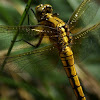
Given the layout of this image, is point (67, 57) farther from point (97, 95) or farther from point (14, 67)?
point (97, 95)

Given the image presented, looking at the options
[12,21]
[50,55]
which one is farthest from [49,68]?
[12,21]

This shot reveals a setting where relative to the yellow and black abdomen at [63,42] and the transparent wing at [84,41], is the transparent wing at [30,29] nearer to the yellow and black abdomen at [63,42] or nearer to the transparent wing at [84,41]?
the yellow and black abdomen at [63,42]

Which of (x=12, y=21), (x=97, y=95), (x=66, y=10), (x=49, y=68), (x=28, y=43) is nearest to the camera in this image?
(x=28, y=43)

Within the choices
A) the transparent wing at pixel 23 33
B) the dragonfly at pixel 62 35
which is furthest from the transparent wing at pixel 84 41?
the transparent wing at pixel 23 33

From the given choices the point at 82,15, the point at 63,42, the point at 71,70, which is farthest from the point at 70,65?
the point at 82,15

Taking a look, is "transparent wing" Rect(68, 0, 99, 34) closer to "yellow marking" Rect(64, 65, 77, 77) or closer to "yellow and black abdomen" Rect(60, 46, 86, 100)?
"yellow and black abdomen" Rect(60, 46, 86, 100)

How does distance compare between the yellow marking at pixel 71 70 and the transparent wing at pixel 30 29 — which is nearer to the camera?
the transparent wing at pixel 30 29

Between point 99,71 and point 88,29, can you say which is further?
point 99,71
